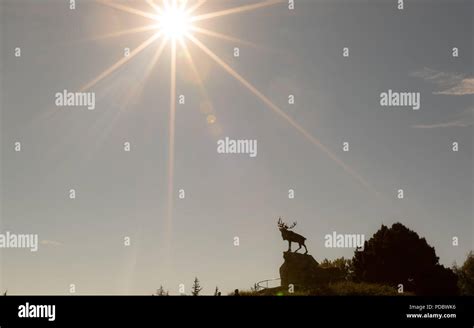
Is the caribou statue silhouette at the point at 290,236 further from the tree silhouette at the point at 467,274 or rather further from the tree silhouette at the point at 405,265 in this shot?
the tree silhouette at the point at 467,274

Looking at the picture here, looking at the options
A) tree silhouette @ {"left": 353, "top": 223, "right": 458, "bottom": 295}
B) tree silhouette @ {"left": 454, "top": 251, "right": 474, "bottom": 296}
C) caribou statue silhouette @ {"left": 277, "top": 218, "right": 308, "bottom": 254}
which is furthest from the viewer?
tree silhouette @ {"left": 454, "top": 251, "right": 474, "bottom": 296}

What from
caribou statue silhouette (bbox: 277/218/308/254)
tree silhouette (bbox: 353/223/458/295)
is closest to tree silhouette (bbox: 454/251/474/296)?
tree silhouette (bbox: 353/223/458/295)

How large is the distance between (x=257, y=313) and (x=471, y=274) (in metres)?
62.6

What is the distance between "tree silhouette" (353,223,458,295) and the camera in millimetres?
55375

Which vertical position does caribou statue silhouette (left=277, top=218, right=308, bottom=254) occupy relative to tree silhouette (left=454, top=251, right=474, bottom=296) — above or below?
above

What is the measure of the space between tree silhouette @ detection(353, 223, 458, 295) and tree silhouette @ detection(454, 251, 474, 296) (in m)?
18.0

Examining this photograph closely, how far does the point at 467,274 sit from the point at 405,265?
26515 millimetres

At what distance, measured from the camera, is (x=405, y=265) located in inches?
2221

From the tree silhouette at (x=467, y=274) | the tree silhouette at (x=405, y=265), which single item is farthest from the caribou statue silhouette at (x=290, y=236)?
the tree silhouette at (x=467, y=274)

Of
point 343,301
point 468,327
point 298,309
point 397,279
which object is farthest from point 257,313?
point 397,279

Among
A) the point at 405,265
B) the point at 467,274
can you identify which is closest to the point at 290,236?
the point at 405,265

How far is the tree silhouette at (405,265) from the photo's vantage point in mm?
55375

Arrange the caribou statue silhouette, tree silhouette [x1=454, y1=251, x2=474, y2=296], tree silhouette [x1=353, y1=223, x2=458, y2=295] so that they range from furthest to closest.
A: tree silhouette [x1=454, y1=251, x2=474, y2=296] → tree silhouette [x1=353, y1=223, x2=458, y2=295] → the caribou statue silhouette

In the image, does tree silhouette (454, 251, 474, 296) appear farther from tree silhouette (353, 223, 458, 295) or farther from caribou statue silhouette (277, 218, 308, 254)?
caribou statue silhouette (277, 218, 308, 254)
